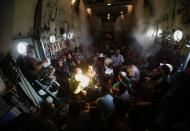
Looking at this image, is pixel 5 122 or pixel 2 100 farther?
pixel 2 100

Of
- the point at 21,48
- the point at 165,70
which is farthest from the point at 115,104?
the point at 21,48

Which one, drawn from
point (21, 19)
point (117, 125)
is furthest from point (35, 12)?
point (117, 125)

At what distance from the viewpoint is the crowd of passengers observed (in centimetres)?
441

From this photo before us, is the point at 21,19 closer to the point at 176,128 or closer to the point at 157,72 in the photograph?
the point at 157,72

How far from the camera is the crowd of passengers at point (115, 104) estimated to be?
4.41m

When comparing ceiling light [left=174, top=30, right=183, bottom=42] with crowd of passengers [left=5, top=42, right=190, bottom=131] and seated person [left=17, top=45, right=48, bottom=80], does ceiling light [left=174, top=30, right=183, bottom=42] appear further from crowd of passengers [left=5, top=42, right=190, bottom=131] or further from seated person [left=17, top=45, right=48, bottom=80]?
seated person [left=17, top=45, right=48, bottom=80]

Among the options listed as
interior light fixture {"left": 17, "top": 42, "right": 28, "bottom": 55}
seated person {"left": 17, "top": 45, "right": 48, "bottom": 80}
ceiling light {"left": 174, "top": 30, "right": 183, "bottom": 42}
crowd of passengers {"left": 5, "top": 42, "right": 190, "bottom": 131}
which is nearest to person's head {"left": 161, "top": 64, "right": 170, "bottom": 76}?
crowd of passengers {"left": 5, "top": 42, "right": 190, "bottom": 131}

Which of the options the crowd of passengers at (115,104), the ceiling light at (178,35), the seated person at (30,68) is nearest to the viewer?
the crowd of passengers at (115,104)

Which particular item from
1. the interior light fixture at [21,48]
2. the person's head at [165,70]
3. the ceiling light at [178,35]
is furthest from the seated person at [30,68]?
the ceiling light at [178,35]

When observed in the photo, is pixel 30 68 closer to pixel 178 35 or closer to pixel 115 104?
pixel 115 104

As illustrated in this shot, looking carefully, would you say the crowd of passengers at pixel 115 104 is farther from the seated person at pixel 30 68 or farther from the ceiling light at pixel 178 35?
the ceiling light at pixel 178 35

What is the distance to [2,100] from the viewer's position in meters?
5.88

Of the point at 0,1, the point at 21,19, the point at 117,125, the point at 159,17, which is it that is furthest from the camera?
the point at 159,17

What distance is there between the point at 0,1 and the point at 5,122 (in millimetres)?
3824
